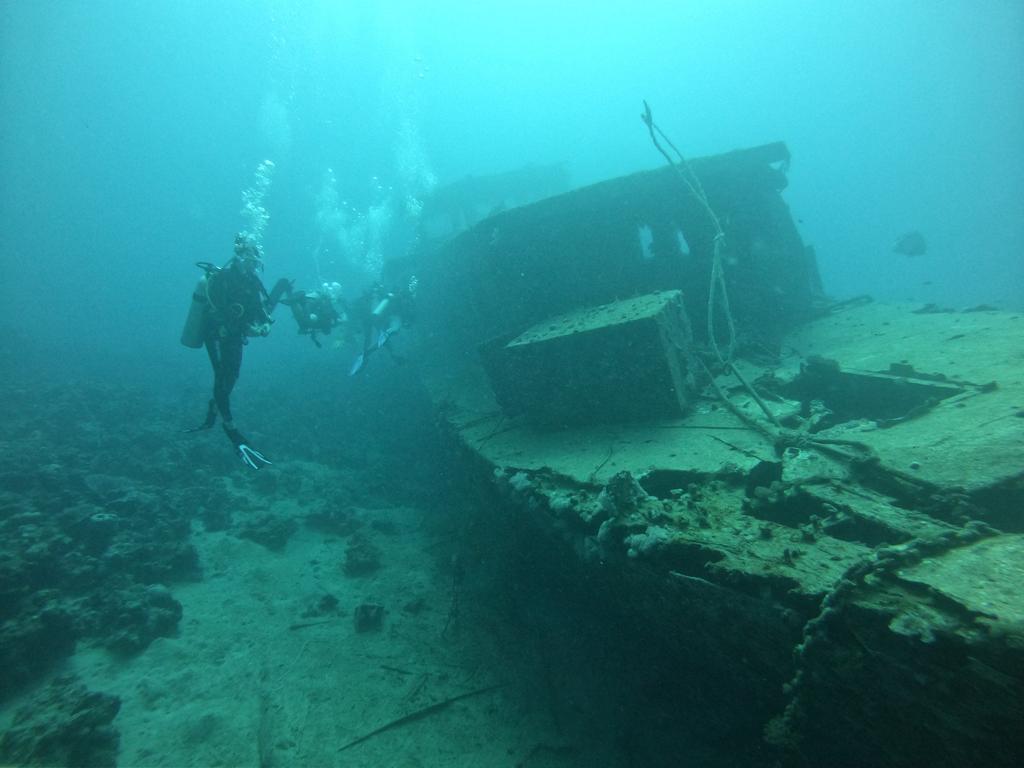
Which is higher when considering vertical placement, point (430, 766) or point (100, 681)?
point (100, 681)

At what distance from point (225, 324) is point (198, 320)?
32 cm

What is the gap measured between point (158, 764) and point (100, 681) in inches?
64.8

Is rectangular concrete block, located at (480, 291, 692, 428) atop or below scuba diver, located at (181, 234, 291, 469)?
below

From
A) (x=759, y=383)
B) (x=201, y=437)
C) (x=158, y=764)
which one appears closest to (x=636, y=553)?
(x=759, y=383)

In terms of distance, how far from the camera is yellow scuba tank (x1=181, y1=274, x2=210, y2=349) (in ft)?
20.4

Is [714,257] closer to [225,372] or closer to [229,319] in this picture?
[229,319]

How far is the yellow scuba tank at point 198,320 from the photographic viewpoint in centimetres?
621

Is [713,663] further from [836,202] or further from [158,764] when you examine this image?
[836,202]

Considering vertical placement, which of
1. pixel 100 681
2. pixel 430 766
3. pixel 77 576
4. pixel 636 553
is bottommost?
pixel 430 766

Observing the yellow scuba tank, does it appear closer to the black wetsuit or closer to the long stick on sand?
the black wetsuit

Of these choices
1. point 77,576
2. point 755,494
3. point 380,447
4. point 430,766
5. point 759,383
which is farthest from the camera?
point 380,447

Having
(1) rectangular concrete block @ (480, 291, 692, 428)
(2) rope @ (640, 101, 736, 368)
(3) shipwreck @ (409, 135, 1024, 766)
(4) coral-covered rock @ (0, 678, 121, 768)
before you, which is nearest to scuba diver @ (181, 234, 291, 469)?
(4) coral-covered rock @ (0, 678, 121, 768)

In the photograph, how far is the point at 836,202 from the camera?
126125 millimetres

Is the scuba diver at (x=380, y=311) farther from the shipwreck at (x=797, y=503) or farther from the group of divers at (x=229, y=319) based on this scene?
the group of divers at (x=229, y=319)
